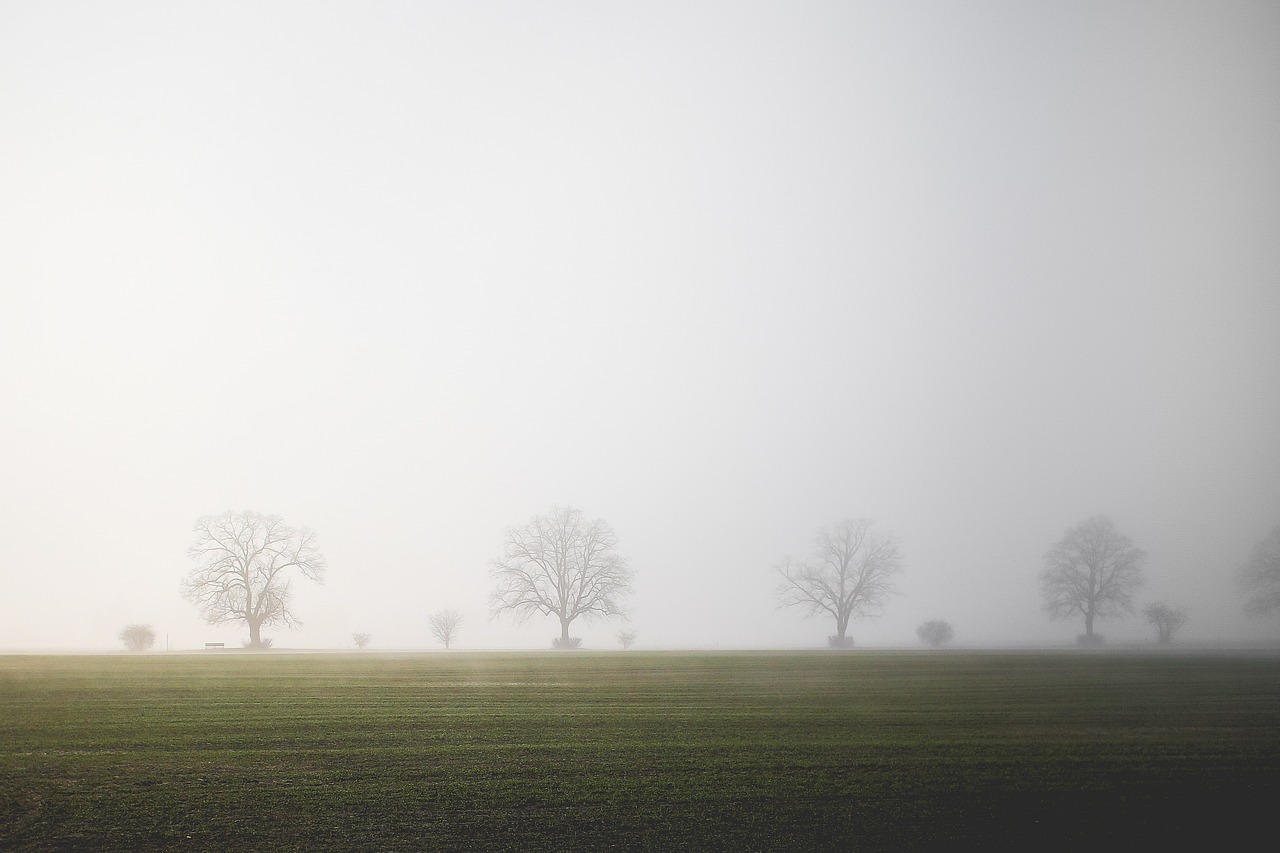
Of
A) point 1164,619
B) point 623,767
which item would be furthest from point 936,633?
point 623,767

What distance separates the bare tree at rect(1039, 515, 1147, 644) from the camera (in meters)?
75.8

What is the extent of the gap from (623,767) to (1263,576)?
264ft

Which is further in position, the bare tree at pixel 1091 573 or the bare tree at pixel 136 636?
the bare tree at pixel 1091 573

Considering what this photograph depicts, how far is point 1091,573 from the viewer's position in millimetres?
77062

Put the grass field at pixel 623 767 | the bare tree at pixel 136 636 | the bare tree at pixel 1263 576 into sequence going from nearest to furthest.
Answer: the grass field at pixel 623 767, the bare tree at pixel 136 636, the bare tree at pixel 1263 576

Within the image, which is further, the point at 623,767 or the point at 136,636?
the point at 136,636

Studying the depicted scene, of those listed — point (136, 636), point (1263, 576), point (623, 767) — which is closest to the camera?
point (623, 767)

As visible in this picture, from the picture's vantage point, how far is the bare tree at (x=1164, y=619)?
6681 centimetres

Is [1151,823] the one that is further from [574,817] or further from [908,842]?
[574,817]

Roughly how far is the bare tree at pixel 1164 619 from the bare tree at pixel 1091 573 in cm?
723

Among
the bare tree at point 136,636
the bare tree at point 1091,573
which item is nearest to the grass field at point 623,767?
the bare tree at point 136,636

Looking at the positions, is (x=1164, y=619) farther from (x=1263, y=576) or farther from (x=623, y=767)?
(x=623, y=767)

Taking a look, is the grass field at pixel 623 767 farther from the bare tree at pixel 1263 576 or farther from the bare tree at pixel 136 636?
the bare tree at pixel 1263 576

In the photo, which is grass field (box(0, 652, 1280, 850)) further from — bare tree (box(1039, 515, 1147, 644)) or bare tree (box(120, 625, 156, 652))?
bare tree (box(1039, 515, 1147, 644))
